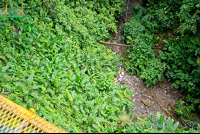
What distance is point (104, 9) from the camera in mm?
9312

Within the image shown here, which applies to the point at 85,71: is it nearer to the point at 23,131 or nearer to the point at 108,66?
the point at 108,66

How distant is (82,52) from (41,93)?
2818mm

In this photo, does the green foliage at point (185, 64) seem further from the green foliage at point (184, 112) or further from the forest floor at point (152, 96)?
the forest floor at point (152, 96)

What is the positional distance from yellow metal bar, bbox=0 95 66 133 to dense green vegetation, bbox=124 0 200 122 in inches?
232

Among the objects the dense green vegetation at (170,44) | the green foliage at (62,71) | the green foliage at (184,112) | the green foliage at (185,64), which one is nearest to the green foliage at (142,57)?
the dense green vegetation at (170,44)

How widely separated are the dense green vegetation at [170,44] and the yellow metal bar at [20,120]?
19.3 ft

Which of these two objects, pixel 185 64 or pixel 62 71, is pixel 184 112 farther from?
pixel 62 71

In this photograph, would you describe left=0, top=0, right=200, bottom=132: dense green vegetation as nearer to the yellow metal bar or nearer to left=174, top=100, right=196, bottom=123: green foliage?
the yellow metal bar

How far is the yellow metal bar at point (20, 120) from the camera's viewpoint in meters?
3.12

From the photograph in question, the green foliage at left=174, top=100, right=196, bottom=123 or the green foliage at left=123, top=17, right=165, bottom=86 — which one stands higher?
the green foliage at left=123, top=17, right=165, bottom=86

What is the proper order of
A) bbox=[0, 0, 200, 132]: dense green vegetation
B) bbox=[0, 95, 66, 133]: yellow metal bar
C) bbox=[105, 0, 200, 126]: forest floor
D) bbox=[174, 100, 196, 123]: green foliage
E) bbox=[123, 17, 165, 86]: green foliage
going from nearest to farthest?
bbox=[0, 95, 66, 133]: yellow metal bar
bbox=[0, 0, 200, 132]: dense green vegetation
bbox=[174, 100, 196, 123]: green foliage
bbox=[105, 0, 200, 126]: forest floor
bbox=[123, 17, 165, 86]: green foliage

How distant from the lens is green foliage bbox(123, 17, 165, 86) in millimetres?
8055

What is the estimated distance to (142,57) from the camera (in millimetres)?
8422

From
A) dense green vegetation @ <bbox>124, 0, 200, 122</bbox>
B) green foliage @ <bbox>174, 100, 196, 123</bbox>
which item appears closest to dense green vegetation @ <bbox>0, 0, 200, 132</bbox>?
dense green vegetation @ <bbox>124, 0, 200, 122</bbox>
